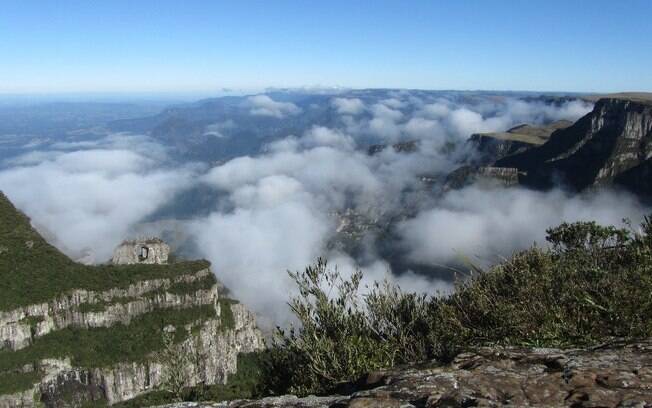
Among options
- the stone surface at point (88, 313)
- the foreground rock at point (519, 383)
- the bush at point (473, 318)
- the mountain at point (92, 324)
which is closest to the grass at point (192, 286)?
the mountain at point (92, 324)

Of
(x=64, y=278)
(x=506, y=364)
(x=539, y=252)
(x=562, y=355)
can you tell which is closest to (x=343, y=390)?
(x=506, y=364)

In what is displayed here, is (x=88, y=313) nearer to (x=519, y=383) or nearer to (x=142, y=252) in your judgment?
(x=142, y=252)

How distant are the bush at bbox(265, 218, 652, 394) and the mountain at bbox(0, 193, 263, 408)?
8117 centimetres

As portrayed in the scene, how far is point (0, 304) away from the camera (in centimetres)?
11006

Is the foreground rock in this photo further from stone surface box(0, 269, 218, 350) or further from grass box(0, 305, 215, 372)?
stone surface box(0, 269, 218, 350)

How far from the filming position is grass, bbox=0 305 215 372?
111194 mm

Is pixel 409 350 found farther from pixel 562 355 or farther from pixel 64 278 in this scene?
pixel 64 278

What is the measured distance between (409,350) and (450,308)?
2.14 m

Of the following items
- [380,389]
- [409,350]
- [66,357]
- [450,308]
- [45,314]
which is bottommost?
[66,357]

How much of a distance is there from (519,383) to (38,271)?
13937cm

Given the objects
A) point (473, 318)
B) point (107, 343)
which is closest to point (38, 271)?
point (107, 343)

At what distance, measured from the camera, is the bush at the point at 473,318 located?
14.6m

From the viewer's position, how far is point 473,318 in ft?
59.2

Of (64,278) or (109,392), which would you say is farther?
(64,278)
